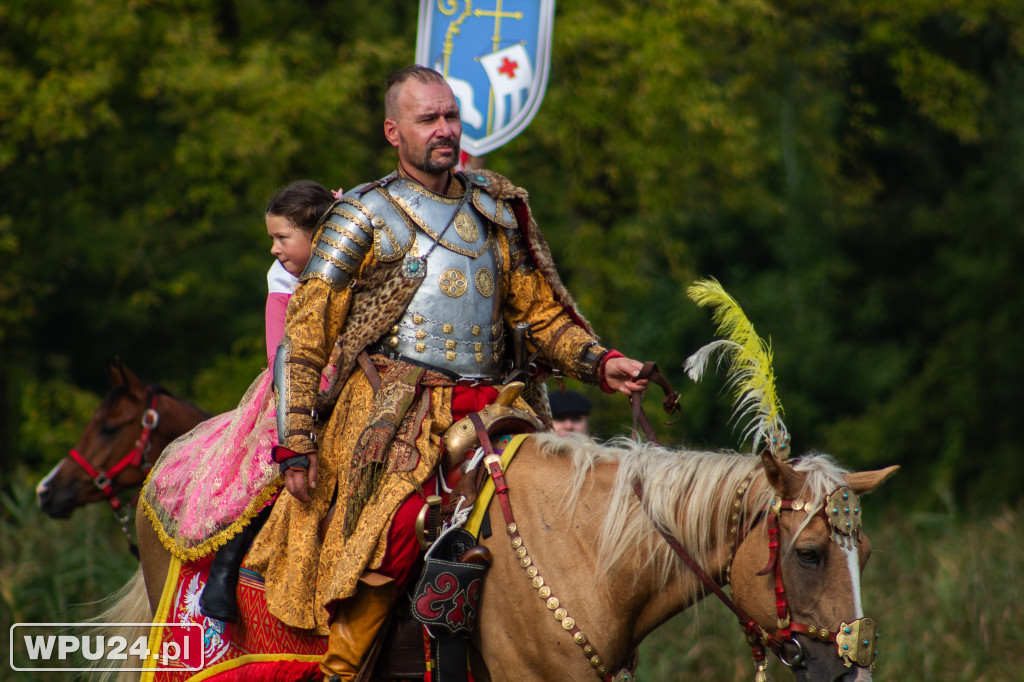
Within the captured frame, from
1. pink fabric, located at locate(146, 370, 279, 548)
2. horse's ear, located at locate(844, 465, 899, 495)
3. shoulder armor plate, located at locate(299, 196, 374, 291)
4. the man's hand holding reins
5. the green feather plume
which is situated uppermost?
shoulder armor plate, located at locate(299, 196, 374, 291)

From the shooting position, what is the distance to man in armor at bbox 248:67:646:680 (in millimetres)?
3410

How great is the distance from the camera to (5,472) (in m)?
12.2

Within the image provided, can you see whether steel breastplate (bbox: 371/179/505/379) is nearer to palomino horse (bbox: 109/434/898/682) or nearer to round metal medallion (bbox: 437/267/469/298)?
round metal medallion (bbox: 437/267/469/298)

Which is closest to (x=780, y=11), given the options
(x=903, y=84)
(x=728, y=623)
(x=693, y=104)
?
(x=903, y=84)

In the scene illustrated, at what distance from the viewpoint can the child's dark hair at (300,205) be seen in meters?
4.11

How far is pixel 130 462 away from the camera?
5949 millimetres

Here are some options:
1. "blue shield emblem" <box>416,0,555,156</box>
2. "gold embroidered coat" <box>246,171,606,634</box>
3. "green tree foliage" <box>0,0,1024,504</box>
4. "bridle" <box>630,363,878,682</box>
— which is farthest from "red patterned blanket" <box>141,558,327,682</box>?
"green tree foliage" <box>0,0,1024,504</box>

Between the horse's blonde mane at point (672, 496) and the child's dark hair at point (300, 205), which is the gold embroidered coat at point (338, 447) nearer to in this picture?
the horse's blonde mane at point (672, 496)

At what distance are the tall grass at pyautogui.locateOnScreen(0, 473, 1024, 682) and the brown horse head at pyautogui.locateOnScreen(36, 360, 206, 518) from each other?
765mm

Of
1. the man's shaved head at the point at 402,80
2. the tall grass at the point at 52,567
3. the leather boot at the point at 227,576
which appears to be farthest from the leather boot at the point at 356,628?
the tall grass at the point at 52,567

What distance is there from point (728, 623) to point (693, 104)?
5.48 m

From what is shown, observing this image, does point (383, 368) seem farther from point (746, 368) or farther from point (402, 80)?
point (746, 368)

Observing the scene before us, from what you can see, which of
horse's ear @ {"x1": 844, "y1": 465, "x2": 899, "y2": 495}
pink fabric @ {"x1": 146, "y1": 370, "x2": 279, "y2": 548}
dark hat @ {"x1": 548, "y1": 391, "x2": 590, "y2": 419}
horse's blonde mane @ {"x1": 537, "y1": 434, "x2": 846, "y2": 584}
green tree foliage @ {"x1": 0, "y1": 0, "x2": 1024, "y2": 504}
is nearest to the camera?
horse's ear @ {"x1": 844, "y1": 465, "x2": 899, "y2": 495}

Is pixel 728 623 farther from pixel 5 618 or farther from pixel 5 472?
pixel 5 472
